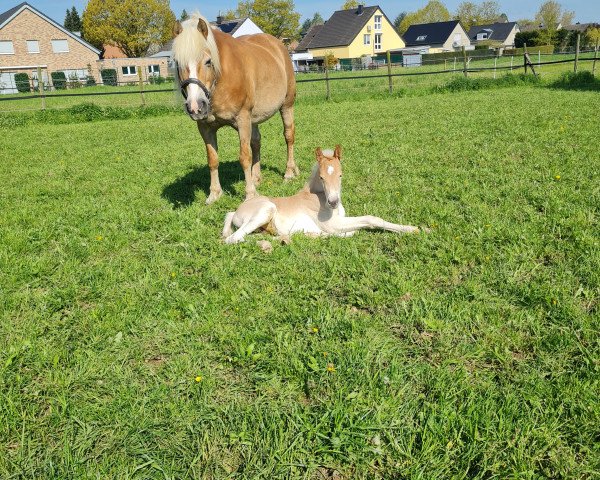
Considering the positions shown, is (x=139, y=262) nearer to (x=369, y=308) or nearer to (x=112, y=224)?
(x=112, y=224)

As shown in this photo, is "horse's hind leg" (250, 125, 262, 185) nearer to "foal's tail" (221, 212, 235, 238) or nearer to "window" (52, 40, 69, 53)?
"foal's tail" (221, 212, 235, 238)

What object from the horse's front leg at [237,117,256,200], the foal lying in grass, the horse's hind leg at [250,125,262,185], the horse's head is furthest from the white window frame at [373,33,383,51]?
the horse's head

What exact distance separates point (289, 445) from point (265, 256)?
91.2 inches

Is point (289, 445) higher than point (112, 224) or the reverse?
the reverse

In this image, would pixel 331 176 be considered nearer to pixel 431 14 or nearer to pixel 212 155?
pixel 212 155

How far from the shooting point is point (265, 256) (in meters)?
4.36

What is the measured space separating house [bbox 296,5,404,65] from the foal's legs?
2727 inches

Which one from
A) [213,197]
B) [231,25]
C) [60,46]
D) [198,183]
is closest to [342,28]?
[231,25]

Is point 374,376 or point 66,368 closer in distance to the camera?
point 374,376

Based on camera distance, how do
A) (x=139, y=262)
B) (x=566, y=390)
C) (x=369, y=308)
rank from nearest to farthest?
(x=566, y=390), (x=369, y=308), (x=139, y=262)

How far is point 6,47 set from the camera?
2069 inches

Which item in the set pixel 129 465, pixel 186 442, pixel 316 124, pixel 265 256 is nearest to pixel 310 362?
pixel 186 442

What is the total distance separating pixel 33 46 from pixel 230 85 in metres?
61.1

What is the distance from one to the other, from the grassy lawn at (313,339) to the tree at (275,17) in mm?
89415
